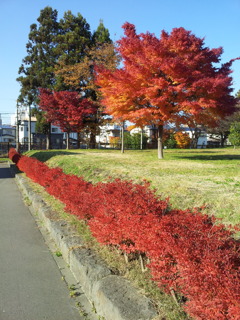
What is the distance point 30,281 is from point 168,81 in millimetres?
10624

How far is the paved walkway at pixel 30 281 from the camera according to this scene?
2955mm

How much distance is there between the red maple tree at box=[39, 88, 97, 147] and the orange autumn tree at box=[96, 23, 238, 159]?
14444 millimetres

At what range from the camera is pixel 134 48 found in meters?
12.8

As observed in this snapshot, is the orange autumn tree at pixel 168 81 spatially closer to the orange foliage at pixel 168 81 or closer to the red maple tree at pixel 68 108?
the orange foliage at pixel 168 81

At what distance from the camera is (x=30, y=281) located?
11.8 ft

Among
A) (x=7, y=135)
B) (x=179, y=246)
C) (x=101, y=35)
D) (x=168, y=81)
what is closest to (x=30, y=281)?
(x=179, y=246)

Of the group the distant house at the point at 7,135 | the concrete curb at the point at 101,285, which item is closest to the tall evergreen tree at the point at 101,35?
the concrete curb at the point at 101,285

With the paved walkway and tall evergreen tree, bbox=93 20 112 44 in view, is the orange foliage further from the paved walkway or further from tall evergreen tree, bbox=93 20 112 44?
tall evergreen tree, bbox=93 20 112 44

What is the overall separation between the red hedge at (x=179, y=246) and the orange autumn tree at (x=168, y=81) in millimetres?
7598

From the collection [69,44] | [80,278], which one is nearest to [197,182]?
[80,278]

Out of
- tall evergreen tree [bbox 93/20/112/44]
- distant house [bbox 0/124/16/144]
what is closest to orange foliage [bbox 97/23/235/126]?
tall evergreen tree [bbox 93/20/112/44]

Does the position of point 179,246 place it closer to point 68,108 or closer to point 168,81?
point 168,81

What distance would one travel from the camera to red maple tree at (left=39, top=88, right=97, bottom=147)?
27.5m

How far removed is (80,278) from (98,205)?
137 centimetres
